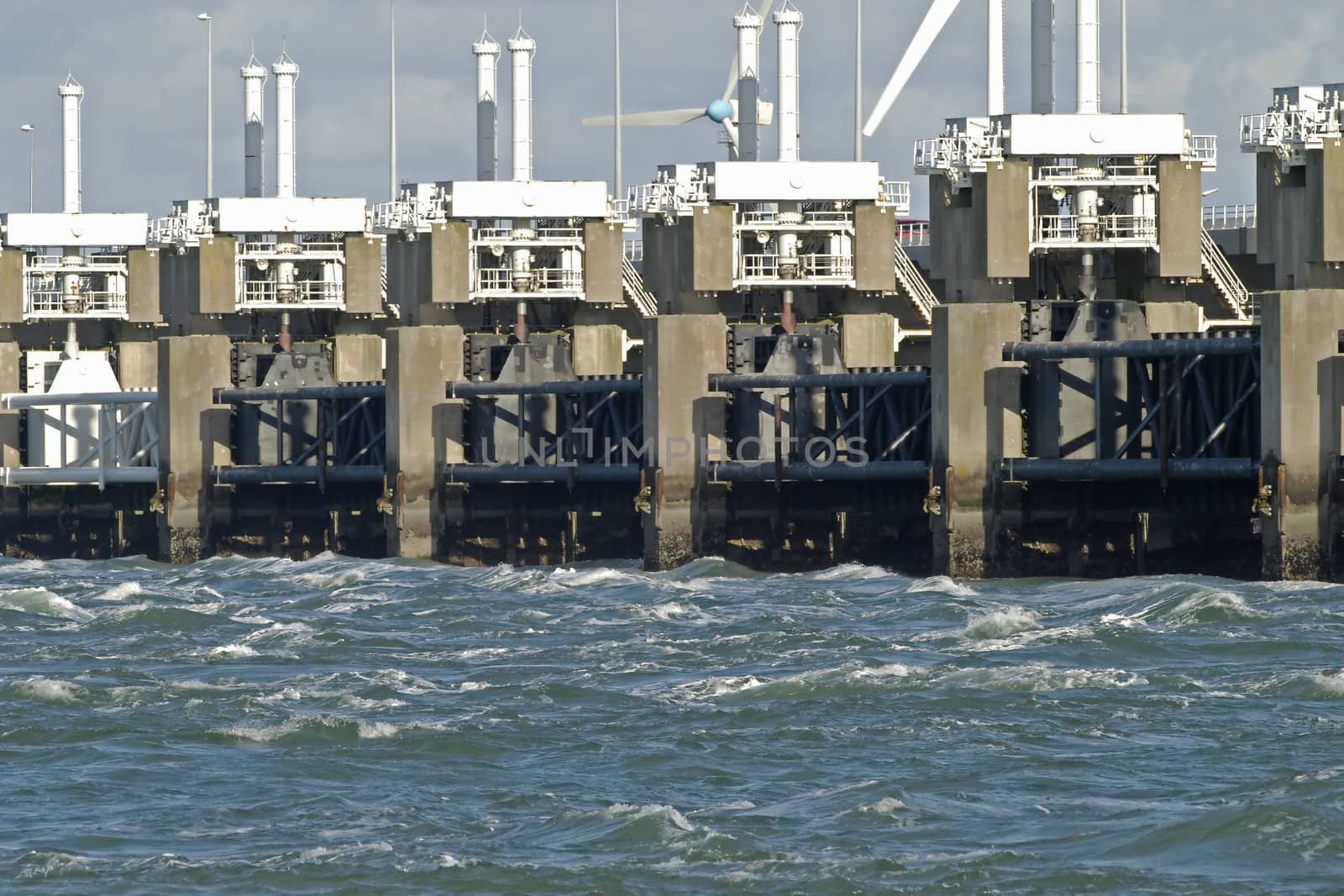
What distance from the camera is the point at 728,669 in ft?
140

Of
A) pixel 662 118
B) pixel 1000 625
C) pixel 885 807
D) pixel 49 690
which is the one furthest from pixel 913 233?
pixel 885 807

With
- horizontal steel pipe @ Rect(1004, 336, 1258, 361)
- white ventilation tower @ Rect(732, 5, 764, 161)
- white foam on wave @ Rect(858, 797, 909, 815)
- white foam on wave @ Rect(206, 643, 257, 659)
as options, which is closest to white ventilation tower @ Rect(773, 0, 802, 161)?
white ventilation tower @ Rect(732, 5, 764, 161)

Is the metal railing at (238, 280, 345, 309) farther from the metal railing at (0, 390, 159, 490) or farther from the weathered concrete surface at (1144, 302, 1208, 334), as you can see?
the weathered concrete surface at (1144, 302, 1208, 334)

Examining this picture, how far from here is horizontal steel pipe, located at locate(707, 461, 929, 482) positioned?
64125 millimetres

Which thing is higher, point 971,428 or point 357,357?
point 357,357

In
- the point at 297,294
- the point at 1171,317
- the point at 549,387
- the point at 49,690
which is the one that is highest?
the point at 297,294

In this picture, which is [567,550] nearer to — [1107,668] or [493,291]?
[493,291]

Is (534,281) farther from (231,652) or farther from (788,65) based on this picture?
(231,652)

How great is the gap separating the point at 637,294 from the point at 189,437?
Answer: 53.9 ft

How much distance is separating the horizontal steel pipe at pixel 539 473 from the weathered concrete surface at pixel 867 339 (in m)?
7.90

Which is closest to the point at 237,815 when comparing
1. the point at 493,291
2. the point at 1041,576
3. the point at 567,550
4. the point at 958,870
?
the point at 958,870

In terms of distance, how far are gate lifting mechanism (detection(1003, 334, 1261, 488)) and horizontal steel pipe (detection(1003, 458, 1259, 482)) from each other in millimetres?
21

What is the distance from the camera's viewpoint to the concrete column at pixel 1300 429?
176 ft

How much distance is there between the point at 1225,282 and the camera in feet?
243
